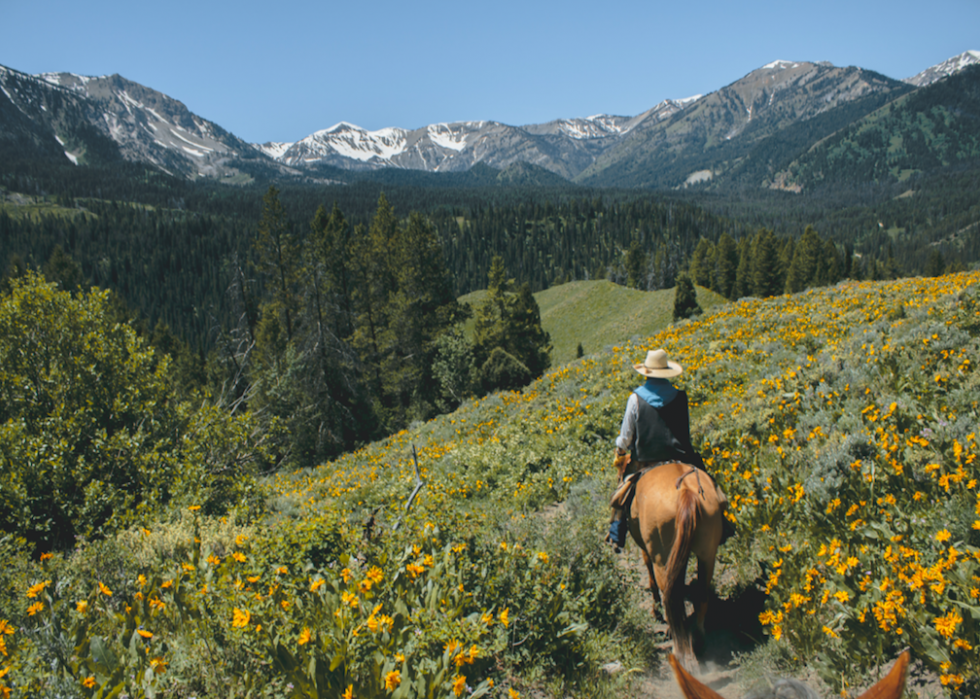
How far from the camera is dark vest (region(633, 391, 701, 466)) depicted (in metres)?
5.80

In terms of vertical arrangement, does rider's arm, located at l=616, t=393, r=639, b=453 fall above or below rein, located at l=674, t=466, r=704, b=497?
above

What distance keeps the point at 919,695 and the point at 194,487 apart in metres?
11.1

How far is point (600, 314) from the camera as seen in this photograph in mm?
64062

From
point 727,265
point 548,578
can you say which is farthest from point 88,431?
point 727,265

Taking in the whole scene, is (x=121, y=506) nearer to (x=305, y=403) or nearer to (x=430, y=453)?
(x=430, y=453)

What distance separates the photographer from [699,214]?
19838 centimetres

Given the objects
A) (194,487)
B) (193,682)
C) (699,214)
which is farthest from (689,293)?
(699,214)

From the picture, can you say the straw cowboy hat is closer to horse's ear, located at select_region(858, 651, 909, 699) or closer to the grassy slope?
horse's ear, located at select_region(858, 651, 909, 699)

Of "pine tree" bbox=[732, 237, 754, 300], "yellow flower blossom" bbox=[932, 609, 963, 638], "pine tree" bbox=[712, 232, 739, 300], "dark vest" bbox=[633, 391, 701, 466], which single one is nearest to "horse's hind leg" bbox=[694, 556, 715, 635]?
"dark vest" bbox=[633, 391, 701, 466]

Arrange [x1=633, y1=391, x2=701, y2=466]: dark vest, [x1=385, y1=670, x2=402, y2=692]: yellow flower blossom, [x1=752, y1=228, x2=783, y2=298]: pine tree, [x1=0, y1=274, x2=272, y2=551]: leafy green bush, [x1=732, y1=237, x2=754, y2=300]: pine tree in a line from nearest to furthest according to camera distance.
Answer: [x1=385, y1=670, x2=402, y2=692]: yellow flower blossom < [x1=633, y1=391, x2=701, y2=466]: dark vest < [x1=0, y1=274, x2=272, y2=551]: leafy green bush < [x1=752, y1=228, x2=783, y2=298]: pine tree < [x1=732, y1=237, x2=754, y2=300]: pine tree

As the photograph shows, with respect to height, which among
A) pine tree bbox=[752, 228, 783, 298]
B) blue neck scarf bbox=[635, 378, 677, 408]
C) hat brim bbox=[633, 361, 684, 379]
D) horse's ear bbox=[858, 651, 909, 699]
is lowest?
pine tree bbox=[752, 228, 783, 298]

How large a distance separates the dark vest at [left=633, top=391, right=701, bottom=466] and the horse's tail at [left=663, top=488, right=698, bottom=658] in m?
0.82

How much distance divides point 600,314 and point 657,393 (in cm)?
5958

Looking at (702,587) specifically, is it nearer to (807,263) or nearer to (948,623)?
(948,623)
